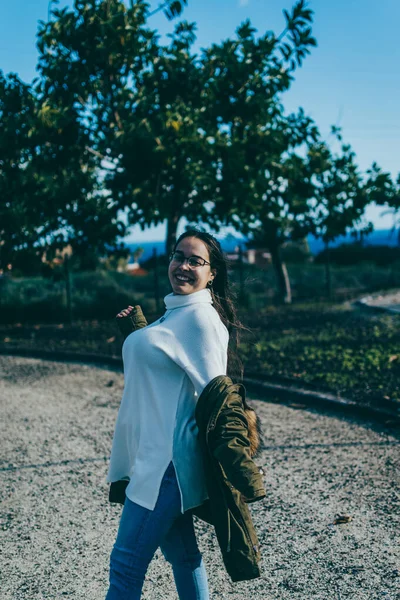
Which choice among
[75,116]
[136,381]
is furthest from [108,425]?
[75,116]

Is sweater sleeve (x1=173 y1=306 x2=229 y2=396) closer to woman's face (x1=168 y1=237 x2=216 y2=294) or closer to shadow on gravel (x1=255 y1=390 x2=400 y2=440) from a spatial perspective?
woman's face (x1=168 y1=237 x2=216 y2=294)

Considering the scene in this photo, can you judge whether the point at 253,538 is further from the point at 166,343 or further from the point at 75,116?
the point at 75,116

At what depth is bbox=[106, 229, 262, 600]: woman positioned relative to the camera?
7.22 ft

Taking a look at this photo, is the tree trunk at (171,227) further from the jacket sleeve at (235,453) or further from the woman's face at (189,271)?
the jacket sleeve at (235,453)

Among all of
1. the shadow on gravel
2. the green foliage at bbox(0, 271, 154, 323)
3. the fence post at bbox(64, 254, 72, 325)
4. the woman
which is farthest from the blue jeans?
the green foliage at bbox(0, 271, 154, 323)

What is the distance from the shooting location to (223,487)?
7.03 ft

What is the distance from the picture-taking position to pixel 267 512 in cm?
381

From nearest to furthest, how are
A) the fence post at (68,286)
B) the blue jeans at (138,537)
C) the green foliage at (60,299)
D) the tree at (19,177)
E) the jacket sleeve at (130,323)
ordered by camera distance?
the blue jeans at (138,537) < the jacket sleeve at (130,323) < the tree at (19,177) < the fence post at (68,286) < the green foliage at (60,299)

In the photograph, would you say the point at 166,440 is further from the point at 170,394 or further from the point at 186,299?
the point at 186,299

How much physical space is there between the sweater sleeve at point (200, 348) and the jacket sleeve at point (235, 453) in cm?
15

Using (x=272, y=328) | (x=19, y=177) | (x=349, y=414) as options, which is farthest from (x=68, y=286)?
(x=349, y=414)

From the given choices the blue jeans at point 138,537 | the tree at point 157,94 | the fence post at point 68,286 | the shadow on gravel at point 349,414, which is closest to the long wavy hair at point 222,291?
the blue jeans at point 138,537

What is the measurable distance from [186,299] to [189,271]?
16 centimetres

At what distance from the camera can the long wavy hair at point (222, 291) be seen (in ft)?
8.80
